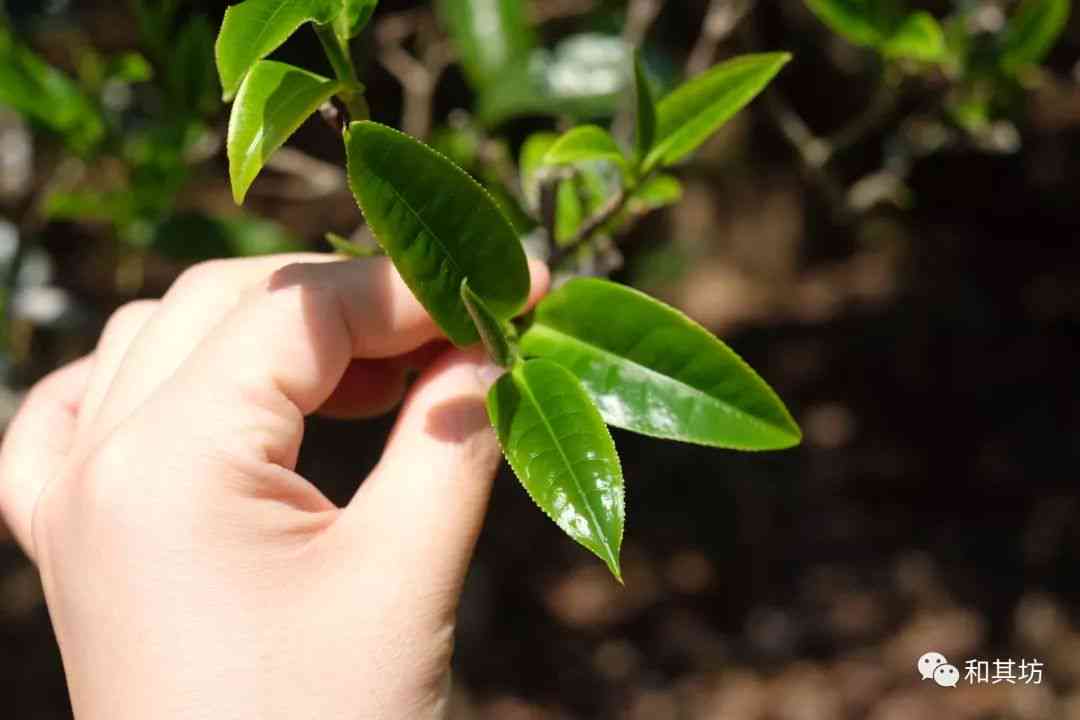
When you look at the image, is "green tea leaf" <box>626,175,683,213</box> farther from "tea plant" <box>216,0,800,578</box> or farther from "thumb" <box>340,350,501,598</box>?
"thumb" <box>340,350,501,598</box>

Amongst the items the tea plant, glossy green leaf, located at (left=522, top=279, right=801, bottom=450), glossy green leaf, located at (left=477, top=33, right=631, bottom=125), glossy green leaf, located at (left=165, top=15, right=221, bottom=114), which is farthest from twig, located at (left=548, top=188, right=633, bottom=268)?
glossy green leaf, located at (left=165, top=15, right=221, bottom=114)

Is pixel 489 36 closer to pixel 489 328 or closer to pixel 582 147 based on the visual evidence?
pixel 582 147

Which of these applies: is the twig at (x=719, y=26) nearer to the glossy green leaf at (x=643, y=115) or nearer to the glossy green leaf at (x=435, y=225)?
the glossy green leaf at (x=643, y=115)

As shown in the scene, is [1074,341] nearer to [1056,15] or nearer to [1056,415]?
[1056,415]

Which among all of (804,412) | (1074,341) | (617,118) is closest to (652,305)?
(617,118)

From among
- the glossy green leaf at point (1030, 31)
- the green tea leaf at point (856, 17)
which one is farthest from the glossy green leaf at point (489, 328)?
the glossy green leaf at point (1030, 31)

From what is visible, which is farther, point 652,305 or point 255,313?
point 255,313
